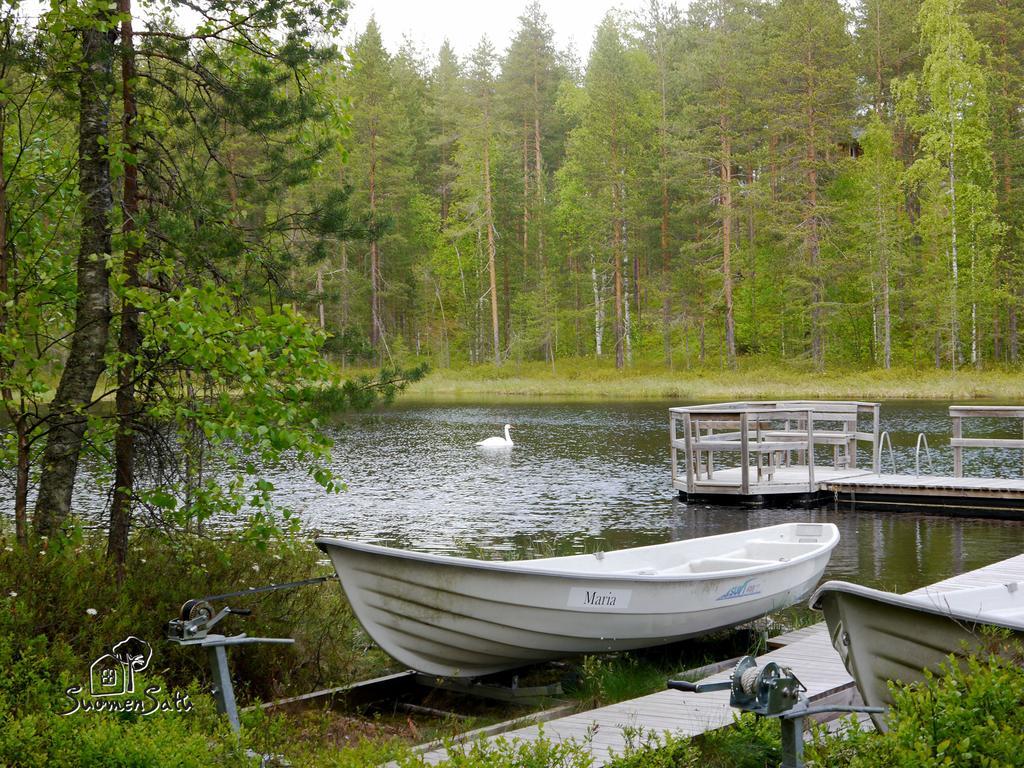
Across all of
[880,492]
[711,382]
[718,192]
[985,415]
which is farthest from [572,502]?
[718,192]

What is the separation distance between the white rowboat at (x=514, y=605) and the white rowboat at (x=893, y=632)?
7.10 feet

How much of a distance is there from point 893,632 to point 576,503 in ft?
45.7

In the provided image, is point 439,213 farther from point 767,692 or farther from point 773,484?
point 767,692

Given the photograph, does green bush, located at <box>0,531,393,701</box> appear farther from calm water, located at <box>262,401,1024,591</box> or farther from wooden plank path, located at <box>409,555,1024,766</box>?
wooden plank path, located at <box>409,555,1024,766</box>

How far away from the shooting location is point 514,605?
7145 mm

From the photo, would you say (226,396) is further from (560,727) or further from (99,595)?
(560,727)

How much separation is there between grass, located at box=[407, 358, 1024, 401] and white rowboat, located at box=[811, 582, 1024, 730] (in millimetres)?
35969

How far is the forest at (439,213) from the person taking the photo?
22.3 ft

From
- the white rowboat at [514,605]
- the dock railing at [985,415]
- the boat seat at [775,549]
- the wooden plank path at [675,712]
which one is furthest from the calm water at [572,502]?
the wooden plank path at [675,712]

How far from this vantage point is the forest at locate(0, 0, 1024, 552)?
6.81 m

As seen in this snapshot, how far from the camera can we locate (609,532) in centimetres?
1639

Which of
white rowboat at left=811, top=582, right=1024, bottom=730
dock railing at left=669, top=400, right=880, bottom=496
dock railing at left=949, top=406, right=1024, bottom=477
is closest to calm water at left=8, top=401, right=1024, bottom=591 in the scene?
dock railing at left=669, top=400, right=880, bottom=496

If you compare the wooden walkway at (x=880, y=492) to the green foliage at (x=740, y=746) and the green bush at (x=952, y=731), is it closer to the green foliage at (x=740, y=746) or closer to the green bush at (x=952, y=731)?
the green foliage at (x=740, y=746)

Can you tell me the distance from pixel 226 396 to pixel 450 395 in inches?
1836
